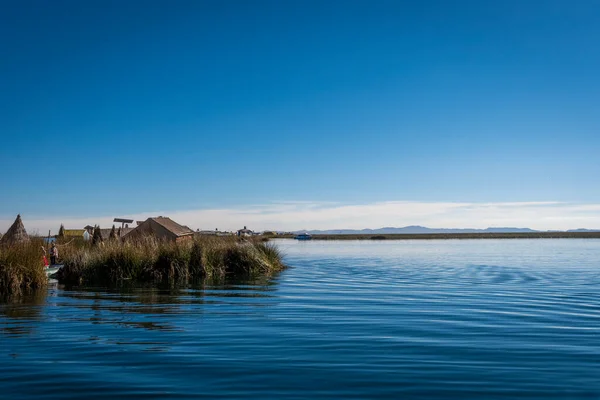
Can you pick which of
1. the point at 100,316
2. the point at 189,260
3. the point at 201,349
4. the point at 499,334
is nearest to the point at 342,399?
the point at 201,349

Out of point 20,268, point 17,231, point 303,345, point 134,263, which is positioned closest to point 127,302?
point 20,268

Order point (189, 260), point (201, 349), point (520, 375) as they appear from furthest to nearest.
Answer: point (189, 260)
point (201, 349)
point (520, 375)

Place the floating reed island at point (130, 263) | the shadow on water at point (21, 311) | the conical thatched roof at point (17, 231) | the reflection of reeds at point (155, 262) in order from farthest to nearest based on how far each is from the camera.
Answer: the conical thatched roof at point (17, 231), the reflection of reeds at point (155, 262), the floating reed island at point (130, 263), the shadow on water at point (21, 311)

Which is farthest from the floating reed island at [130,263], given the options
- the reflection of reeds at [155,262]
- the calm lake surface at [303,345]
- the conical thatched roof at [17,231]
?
the calm lake surface at [303,345]

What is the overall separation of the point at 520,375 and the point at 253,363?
434 cm

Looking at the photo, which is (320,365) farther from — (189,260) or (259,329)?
(189,260)

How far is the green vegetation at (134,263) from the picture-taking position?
2109 cm

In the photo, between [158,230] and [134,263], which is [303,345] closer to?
[134,263]

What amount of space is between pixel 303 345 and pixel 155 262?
18.1m

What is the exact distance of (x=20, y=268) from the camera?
20.9 meters

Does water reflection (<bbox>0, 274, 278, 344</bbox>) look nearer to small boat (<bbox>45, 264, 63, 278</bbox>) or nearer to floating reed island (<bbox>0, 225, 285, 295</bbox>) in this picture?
floating reed island (<bbox>0, 225, 285, 295</bbox>)

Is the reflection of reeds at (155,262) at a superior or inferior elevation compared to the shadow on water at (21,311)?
superior

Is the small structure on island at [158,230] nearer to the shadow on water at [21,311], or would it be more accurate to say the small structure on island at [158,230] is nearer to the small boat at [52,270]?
the small boat at [52,270]

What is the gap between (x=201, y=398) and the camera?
7512 millimetres
